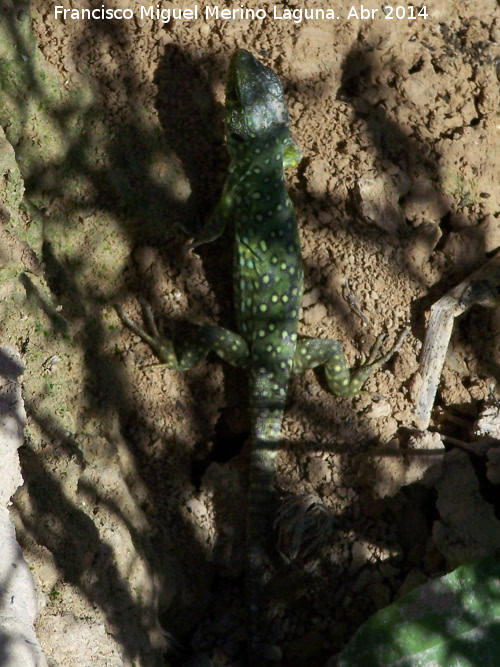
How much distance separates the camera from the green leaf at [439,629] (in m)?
3.04

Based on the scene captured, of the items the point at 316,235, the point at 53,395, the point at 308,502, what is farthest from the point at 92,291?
the point at 308,502

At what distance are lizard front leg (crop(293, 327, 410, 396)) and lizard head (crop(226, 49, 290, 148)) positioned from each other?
4.14 feet

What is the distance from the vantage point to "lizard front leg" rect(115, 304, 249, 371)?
3.82 meters

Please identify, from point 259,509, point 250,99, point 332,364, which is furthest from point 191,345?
point 250,99

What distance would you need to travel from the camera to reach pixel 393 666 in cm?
304

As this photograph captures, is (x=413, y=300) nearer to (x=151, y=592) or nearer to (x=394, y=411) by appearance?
(x=394, y=411)

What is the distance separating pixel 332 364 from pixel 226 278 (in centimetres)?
83

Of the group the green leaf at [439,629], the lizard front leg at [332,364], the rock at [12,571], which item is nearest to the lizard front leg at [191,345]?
the lizard front leg at [332,364]

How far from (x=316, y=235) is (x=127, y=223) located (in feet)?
3.79

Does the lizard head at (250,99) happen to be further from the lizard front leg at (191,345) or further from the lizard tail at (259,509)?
the lizard tail at (259,509)

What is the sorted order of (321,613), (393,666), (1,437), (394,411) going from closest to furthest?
1. (1,437)
2. (393,666)
3. (321,613)
4. (394,411)

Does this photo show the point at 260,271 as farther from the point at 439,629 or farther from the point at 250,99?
the point at 439,629

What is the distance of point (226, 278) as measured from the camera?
4.08 m

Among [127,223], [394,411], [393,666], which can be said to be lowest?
[393,666]
